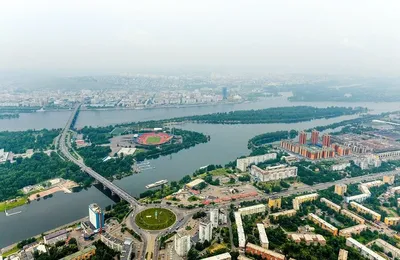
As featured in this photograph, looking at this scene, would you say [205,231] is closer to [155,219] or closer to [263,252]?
[263,252]

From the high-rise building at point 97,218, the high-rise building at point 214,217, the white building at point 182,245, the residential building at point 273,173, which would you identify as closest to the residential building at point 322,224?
the high-rise building at point 214,217

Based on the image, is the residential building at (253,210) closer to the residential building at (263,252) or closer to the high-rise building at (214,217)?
the high-rise building at (214,217)

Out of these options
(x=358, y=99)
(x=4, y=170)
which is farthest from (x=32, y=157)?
(x=358, y=99)

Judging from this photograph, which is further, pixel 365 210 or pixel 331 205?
pixel 331 205

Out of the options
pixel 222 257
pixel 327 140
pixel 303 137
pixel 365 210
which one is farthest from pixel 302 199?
pixel 327 140

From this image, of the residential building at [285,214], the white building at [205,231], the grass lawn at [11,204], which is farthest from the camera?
the grass lawn at [11,204]

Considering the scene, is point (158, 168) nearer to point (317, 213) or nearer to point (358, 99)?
point (317, 213)
